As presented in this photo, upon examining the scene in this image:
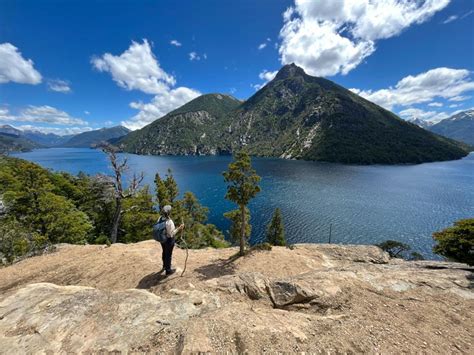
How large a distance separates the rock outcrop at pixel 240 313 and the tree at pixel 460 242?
25.5 metres

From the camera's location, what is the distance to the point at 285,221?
2613 inches

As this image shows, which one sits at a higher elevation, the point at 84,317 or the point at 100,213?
the point at 84,317

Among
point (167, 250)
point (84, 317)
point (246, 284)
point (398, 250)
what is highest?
point (167, 250)

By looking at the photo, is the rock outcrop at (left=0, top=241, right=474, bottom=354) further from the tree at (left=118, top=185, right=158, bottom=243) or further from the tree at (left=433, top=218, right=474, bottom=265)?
the tree at (left=433, top=218, right=474, bottom=265)

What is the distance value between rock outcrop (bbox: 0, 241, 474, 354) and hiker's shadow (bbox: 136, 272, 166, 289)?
6 cm

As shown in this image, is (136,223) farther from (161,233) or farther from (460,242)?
(460,242)

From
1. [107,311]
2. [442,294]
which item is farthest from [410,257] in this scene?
[107,311]

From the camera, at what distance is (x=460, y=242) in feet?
97.1

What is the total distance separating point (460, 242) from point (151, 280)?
129ft

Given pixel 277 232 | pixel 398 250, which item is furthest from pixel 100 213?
pixel 398 250

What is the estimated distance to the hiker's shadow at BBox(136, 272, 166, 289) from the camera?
32.2 ft

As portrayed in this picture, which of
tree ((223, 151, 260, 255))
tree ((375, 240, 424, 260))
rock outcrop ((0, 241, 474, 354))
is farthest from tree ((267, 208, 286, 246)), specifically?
rock outcrop ((0, 241, 474, 354))

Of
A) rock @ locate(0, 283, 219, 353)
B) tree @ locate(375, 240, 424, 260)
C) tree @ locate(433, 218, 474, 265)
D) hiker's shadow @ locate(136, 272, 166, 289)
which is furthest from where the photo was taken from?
tree @ locate(375, 240, 424, 260)

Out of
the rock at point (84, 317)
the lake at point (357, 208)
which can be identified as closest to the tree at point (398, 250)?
the lake at point (357, 208)
